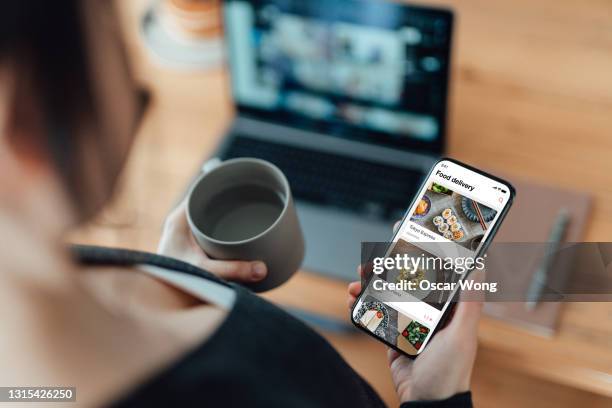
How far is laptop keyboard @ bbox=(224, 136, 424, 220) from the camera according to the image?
97cm

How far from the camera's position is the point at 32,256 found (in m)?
0.29

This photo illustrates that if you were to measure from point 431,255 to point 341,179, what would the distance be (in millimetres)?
389

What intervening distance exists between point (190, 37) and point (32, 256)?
2.98 feet

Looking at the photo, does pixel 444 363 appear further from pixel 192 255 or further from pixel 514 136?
pixel 514 136

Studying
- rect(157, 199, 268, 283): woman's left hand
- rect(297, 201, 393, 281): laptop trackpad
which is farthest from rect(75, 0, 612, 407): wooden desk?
rect(157, 199, 268, 283): woman's left hand

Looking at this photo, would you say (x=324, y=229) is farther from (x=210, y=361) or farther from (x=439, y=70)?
(x=210, y=361)

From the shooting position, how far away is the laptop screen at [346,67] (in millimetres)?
912

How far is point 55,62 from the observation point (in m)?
0.27

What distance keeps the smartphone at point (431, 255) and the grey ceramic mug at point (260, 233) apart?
81 millimetres

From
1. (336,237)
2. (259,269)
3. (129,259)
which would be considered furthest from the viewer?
(336,237)

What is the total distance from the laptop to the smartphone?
0.27 m

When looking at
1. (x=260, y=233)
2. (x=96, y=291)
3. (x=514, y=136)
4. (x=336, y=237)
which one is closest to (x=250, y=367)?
(x=96, y=291)

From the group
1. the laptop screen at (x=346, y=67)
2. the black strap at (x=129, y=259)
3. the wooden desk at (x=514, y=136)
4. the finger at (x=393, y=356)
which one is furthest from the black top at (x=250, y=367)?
the laptop screen at (x=346, y=67)

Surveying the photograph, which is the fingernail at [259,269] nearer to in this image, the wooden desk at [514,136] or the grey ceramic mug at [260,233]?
the grey ceramic mug at [260,233]
